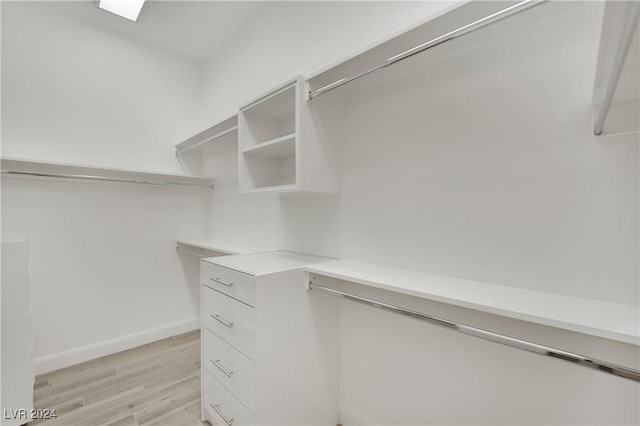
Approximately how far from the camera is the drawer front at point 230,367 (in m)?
1.33

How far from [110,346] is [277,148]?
2.37 meters

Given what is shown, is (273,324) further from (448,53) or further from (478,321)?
(448,53)

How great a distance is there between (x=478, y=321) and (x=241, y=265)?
1.13m

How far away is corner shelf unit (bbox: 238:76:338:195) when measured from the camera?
1.46 m

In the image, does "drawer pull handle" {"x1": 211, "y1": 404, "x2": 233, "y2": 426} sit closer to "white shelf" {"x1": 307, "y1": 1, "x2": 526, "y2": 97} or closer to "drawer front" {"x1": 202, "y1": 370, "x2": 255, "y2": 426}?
"drawer front" {"x1": 202, "y1": 370, "x2": 255, "y2": 426}

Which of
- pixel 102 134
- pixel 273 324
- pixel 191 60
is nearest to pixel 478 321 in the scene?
pixel 273 324

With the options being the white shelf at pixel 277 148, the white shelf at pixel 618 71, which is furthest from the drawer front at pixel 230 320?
the white shelf at pixel 618 71

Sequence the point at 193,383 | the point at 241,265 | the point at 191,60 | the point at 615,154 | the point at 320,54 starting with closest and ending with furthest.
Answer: the point at 615,154 → the point at 241,265 → the point at 320,54 → the point at 193,383 → the point at 191,60

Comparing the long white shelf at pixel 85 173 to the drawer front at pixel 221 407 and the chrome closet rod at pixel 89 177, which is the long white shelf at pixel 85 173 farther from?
the drawer front at pixel 221 407

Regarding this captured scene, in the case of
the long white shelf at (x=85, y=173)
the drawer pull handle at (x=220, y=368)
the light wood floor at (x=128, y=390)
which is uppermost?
the long white shelf at (x=85, y=173)

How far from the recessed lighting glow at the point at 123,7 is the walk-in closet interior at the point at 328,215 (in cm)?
4

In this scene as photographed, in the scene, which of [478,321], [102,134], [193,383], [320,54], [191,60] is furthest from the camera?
[191,60]

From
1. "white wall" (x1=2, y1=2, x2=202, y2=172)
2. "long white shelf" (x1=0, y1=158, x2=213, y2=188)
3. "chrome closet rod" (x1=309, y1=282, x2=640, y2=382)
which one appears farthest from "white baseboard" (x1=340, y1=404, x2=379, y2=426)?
"white wall" (x1=2, y1=2, x2=202, y2=172)

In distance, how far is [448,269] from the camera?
4.03 ft
